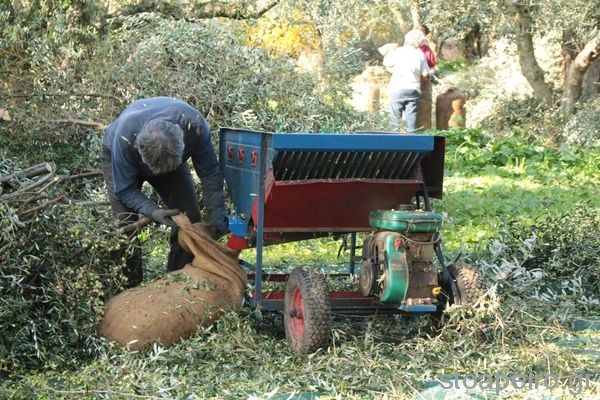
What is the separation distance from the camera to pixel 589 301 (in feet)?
23.8

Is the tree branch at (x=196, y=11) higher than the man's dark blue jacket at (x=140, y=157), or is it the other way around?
the tree branch at (x=196, y=11)

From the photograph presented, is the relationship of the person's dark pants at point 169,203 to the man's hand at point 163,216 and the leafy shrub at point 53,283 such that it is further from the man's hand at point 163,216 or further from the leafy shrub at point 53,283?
the leafy shrub at point 53,283

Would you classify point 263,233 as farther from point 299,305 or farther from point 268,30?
point 268,30

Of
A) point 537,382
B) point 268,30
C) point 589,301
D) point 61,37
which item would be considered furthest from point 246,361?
point 268,30

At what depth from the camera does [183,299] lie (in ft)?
20.5

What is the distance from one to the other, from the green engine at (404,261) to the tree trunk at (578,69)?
11.3m

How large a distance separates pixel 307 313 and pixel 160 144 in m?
1.43

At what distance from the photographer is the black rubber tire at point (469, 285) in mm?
6043

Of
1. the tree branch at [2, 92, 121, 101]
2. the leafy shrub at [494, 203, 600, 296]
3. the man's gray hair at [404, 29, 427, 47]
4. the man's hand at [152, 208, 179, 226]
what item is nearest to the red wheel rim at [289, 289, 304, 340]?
the man's hand at [152, 208, 179, 226]

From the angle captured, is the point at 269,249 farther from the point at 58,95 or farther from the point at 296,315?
the point at 296,315

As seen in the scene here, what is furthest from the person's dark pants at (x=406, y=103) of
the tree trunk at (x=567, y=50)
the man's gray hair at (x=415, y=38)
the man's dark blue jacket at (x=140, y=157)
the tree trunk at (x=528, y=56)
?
the man's dark blue jacket at (x=140, y=157)

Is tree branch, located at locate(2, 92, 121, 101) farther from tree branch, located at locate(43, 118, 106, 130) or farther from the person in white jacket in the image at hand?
the person in white jacket

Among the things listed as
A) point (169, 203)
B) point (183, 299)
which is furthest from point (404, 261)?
point (169, 203)

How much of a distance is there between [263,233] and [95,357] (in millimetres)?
1312
